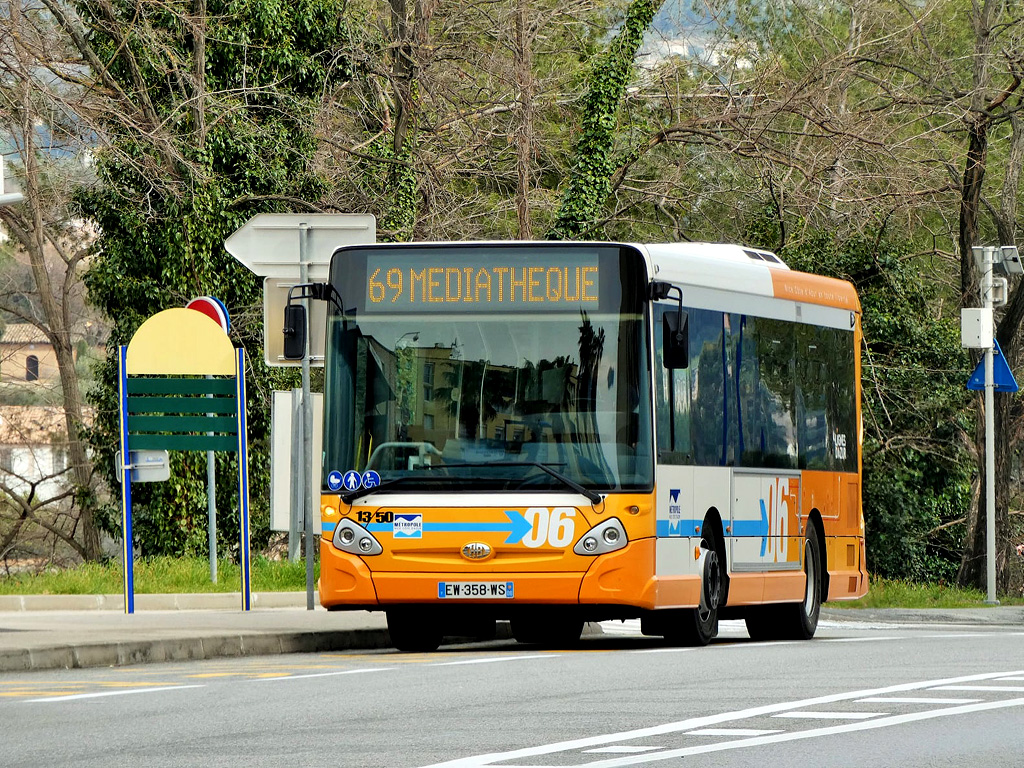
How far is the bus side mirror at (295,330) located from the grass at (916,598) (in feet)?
33.5

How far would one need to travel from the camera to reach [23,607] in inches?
813

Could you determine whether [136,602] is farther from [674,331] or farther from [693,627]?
[674,331]

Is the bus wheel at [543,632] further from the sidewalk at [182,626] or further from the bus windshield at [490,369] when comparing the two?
the bus windshield at [490,369]

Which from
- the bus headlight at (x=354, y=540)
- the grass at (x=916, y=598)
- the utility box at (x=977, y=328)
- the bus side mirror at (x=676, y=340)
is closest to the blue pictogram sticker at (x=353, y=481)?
the bus headlight at (x=354, y=540)

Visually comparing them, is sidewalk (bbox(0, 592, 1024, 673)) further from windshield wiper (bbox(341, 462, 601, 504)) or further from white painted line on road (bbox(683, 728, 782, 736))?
white painted line on road (bbox(683, 728, 782, 736))

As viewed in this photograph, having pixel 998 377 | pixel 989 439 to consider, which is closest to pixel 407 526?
pixel 989 439

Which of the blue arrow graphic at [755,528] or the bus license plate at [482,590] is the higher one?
the blue arrow graphic at [755,528]

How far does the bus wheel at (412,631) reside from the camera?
1599 centimetres

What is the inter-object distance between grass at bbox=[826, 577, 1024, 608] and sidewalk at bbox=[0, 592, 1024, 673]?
4.84ft

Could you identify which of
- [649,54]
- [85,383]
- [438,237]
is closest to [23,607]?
[438,237]

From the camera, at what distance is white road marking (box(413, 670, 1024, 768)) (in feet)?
26.9

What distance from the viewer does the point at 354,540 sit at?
1501 centimetres

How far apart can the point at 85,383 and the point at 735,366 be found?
49.9m

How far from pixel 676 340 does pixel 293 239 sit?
460 cm
